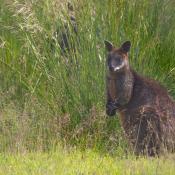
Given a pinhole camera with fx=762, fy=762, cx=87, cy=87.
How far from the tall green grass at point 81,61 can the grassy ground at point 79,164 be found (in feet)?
4.03

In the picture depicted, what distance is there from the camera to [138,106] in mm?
10125

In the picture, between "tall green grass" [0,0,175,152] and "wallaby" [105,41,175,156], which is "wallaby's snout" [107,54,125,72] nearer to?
"wallaby" [105,41,175,156]

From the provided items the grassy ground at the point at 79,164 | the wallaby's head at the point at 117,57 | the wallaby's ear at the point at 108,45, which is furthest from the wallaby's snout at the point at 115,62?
the grassy ground at the point at 79,164

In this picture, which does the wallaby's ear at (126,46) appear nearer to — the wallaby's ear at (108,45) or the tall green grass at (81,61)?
the wallaby's ear at (108,45)

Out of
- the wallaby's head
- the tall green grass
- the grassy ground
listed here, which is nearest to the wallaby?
the wallaby's head

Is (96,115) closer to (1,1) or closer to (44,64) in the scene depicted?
(44,64)

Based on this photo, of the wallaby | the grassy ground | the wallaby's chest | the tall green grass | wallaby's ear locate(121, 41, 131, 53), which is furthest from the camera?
the tall green grass

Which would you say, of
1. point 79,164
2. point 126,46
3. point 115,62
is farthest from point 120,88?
point 79,164

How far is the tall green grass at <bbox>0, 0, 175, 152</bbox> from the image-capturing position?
10570 mm

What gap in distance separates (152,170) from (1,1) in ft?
19.4

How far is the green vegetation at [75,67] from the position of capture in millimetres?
10352

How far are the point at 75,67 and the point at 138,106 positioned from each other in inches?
53.8

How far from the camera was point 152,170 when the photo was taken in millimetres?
7824

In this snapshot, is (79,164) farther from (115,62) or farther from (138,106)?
(115,62)
